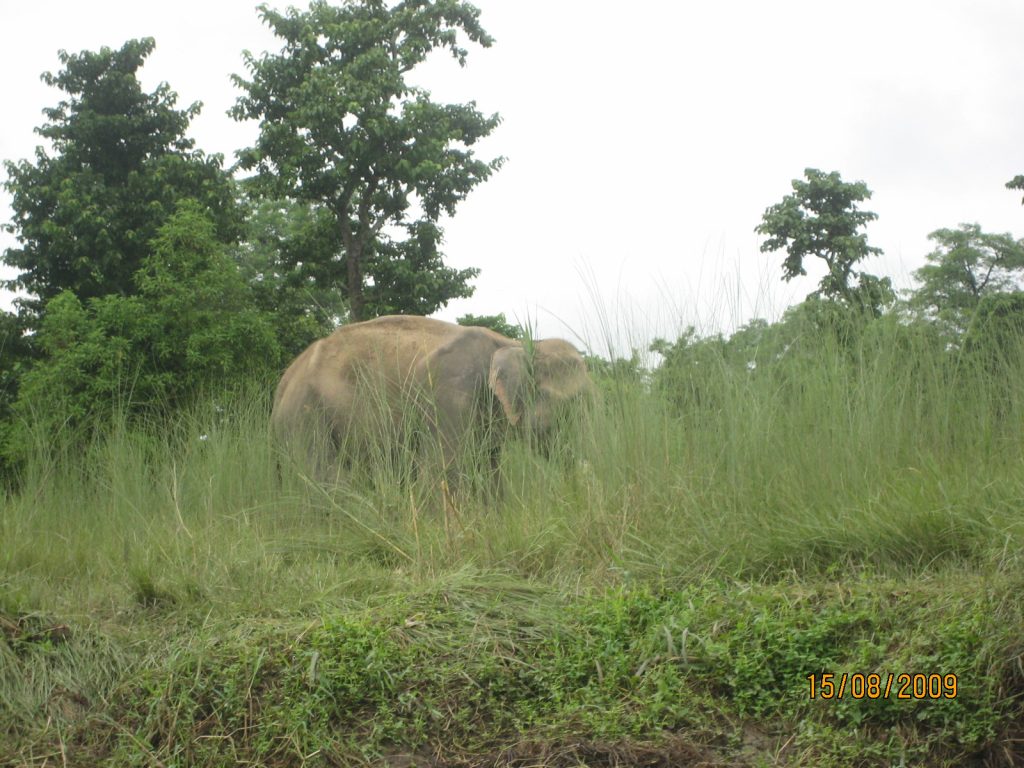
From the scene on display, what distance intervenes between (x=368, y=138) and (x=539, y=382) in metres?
9.51

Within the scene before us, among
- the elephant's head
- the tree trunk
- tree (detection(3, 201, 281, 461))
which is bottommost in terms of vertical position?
the elephant's head

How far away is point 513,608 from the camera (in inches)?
188

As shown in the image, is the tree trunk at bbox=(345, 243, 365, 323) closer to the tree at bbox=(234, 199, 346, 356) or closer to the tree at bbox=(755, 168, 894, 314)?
the tree at bbox=(234, 199, 346, 356)

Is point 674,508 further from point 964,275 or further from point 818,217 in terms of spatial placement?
point 818,217

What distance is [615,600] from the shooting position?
4508 millimetres

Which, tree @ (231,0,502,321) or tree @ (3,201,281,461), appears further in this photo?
tree @ (231,0,502,321)

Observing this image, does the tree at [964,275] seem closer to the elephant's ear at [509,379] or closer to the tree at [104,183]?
the elephant's ear at [509,379]

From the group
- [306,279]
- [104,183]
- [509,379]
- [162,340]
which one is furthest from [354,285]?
[509,379]

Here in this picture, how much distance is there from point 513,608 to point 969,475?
216 centimetres

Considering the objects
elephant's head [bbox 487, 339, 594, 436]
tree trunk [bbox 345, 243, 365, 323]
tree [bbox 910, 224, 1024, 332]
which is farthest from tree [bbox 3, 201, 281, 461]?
tree [bbox 910, 224, 1024, 332]
